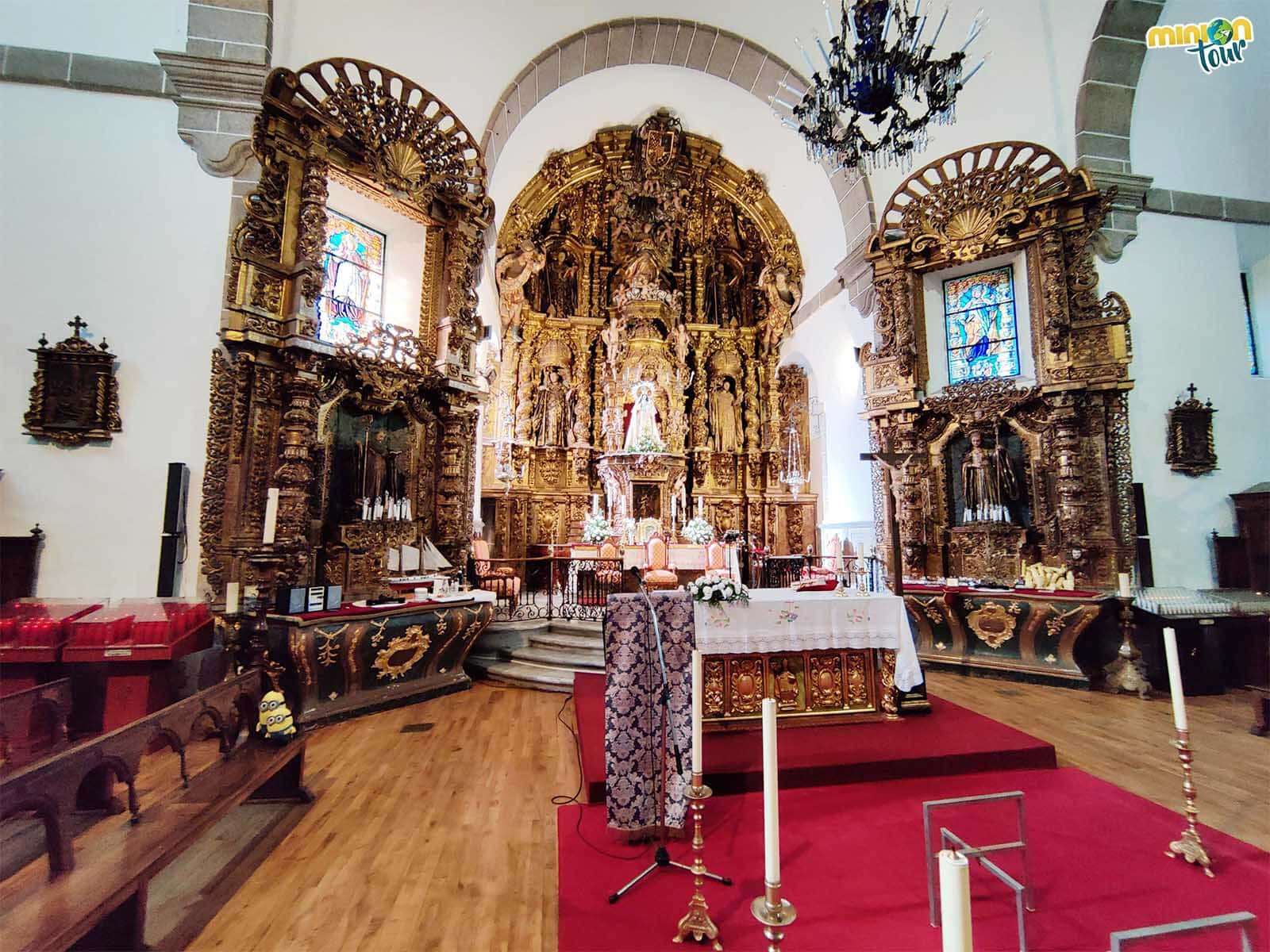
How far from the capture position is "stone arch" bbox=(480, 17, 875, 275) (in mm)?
9430

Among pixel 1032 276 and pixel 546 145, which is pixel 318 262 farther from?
pixel 1032 276

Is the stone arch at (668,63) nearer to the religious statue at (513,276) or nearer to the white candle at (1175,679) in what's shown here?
the religious statue at (513,276)

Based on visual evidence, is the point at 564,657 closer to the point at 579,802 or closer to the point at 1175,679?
the point at 579,802

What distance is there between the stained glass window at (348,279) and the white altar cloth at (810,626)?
589cm

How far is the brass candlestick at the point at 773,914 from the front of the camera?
1.50 meters

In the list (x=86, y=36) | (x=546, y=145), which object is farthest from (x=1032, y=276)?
(x=86, y=36)

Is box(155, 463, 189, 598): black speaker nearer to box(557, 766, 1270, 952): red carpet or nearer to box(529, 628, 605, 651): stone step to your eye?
box(529, 628, 605, 651): stone step

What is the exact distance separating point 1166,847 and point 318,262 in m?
8.99

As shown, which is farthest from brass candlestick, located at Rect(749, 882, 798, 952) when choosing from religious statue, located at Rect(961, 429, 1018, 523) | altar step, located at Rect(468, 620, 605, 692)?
religious statue, located at Rect(961, 429, 1018, 523)

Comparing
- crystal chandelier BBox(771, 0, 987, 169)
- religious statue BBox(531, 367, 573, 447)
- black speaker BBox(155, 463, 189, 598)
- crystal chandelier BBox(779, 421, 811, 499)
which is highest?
crystal chandelier BBox(771, 0, 987, 169)

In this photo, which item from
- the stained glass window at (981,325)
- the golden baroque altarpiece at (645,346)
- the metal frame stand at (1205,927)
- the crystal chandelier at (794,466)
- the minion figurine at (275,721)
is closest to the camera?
the metal frame stand at (1205,927)

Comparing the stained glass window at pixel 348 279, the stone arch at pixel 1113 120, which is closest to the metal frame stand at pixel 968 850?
the stained glass window at pixel 348 279

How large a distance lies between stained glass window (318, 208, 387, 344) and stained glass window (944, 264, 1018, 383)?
363 inches

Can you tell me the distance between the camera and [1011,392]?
7934 millimetres
